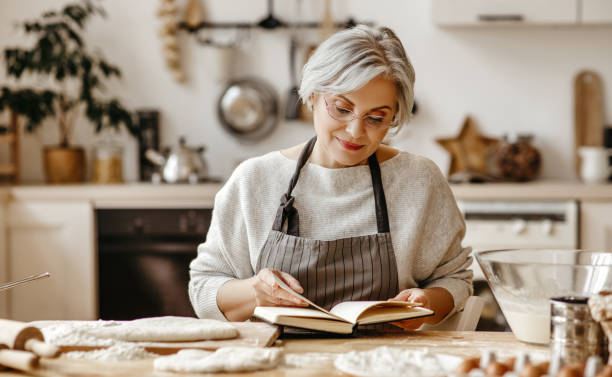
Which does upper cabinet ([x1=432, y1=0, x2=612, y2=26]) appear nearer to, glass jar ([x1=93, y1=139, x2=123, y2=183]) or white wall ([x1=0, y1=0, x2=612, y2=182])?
white wall ([x1=0, y1=0, x2=612, y2=182])

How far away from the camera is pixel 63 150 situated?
3.58 meters

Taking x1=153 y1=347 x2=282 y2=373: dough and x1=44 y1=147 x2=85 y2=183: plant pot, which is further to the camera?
x1=44 y1=147 x2=85 y2=183: plant pot

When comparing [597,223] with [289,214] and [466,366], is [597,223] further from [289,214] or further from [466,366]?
[466,366]

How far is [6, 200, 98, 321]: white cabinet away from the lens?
3.28 meters

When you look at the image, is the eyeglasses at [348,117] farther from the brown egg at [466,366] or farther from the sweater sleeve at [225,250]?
the brown egg at [466,366]

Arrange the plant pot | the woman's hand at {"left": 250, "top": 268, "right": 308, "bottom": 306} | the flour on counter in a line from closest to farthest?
1. the flour on counter
2. the woman's hand at {"left": 250, "top": 268, "right": 308, "bottom": 306}
3. the plant pot

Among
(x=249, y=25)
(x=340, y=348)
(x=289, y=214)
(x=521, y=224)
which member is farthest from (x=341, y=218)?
(x=249, y=25)

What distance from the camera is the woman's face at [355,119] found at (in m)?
1.57

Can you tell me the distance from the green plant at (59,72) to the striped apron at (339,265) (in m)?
2.04

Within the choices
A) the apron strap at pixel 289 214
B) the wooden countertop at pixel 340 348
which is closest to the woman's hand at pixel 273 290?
the wooden countertop at pixel 340 348

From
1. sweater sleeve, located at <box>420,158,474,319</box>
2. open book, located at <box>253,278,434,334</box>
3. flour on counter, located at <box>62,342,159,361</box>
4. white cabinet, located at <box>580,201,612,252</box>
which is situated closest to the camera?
flour on counter, located at <box>62,342,159,361</box>

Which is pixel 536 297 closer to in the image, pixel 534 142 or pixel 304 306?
pixel 304 306

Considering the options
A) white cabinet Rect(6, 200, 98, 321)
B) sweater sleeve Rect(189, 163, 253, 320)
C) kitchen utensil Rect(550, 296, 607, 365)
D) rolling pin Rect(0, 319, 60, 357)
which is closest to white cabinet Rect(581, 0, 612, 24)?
sweater sleeve Rect(189, 163, 253, 320)

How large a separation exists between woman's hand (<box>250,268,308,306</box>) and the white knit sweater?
0.69ft
